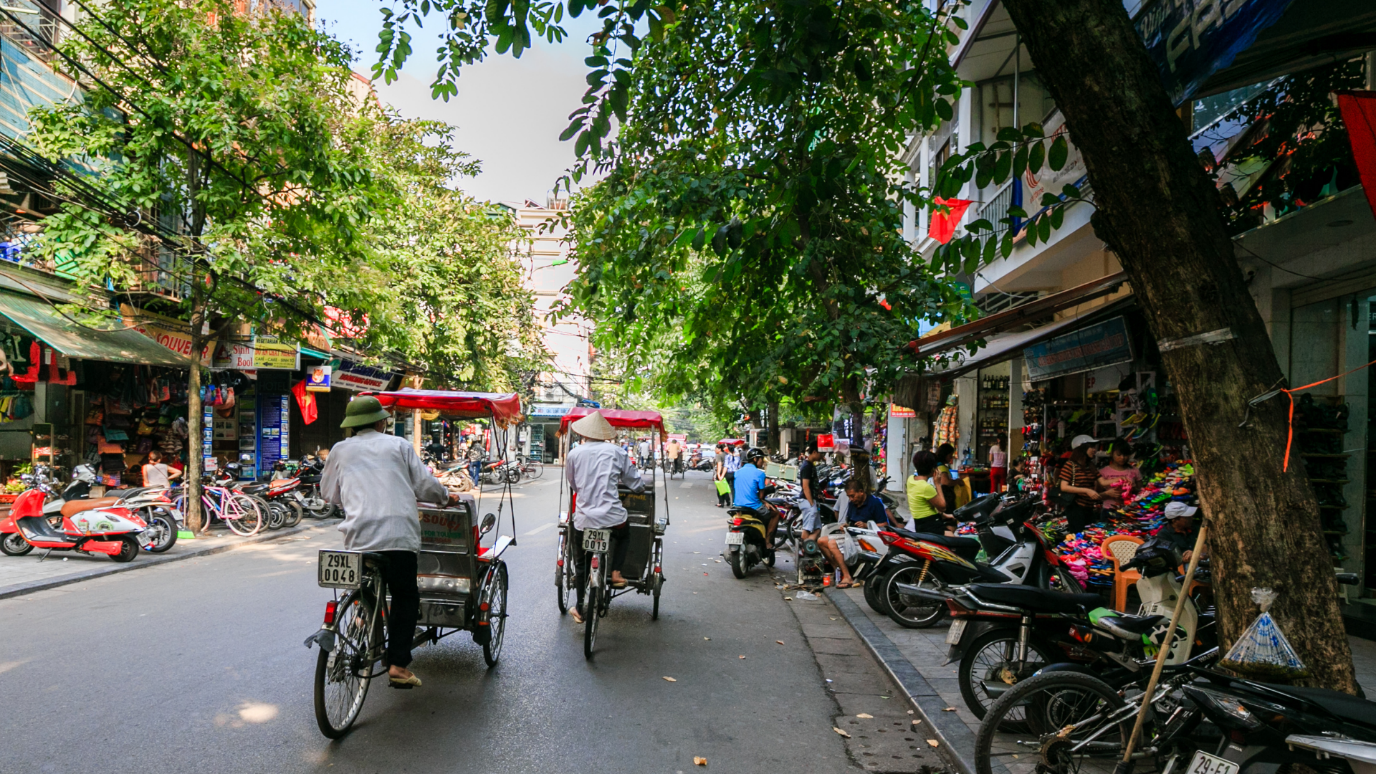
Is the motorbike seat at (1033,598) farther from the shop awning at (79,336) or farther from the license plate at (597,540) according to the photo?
the shop awning at (79,336)

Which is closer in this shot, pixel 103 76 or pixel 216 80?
pixel 216 80

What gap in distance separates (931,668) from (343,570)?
4.26 meters

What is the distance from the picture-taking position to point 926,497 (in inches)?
356

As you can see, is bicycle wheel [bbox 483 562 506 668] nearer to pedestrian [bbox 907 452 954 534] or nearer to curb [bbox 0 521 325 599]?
pedestrian [bbox 907 452 954 534]

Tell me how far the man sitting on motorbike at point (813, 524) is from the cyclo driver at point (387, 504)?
626 centimetres

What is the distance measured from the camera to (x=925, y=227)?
21.4m

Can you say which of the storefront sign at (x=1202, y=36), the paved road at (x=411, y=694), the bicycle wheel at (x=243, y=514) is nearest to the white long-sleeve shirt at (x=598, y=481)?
the paved road at (x=411, y=694)

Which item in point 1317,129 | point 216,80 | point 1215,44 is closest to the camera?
point 1215,44

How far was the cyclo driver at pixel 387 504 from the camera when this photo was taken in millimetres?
4668

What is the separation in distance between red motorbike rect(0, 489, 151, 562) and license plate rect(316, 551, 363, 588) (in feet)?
26.6

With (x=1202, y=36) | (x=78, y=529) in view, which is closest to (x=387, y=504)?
(x=1202, y=36)

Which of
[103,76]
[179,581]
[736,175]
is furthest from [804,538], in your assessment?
[103,76]

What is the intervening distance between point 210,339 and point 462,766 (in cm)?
1108

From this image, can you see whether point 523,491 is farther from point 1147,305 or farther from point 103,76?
point 1147,305
